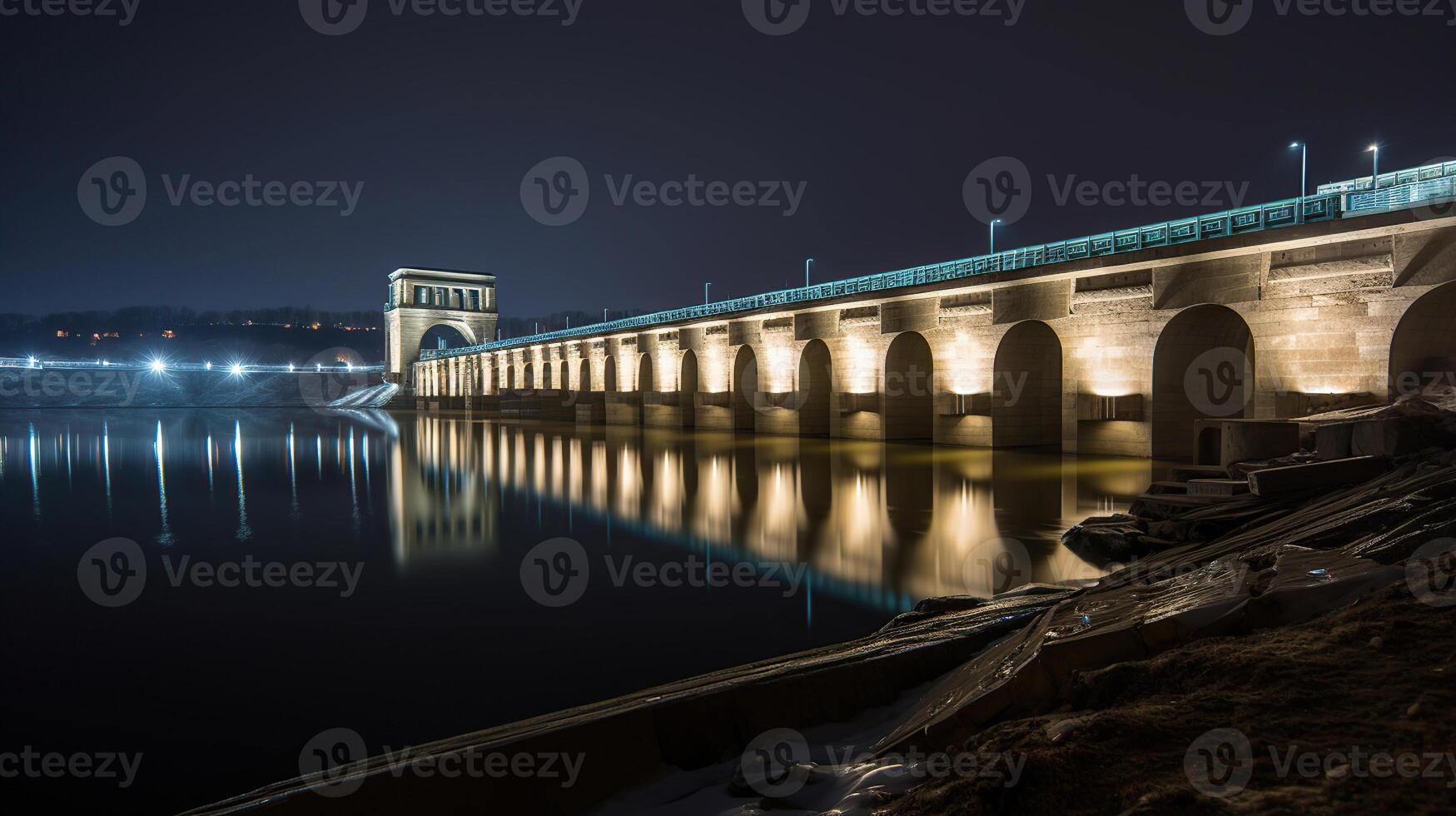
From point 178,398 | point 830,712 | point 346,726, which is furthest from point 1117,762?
point 178,398

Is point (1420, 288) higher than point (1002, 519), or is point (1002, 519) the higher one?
point (1420, 288)

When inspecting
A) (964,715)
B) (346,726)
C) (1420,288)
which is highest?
(1420,288)

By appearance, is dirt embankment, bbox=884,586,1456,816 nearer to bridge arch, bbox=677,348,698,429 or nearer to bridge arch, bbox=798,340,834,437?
bridge arch, bbox=798,340,834,437

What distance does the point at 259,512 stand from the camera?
12.7 m

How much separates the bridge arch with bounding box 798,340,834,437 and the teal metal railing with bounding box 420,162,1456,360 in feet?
8.02

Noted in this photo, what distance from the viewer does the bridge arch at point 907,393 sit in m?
24.2

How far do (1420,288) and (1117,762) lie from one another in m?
15.4

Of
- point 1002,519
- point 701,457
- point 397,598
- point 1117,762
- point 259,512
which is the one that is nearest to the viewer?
point 1117,762

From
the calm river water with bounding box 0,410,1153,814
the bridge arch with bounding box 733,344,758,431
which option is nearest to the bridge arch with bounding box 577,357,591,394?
the bridge arch with bounding box 733,344,758,431

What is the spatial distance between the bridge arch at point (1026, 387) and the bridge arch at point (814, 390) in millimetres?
A: 7941

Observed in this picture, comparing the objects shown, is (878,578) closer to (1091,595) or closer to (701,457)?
(1091,595)

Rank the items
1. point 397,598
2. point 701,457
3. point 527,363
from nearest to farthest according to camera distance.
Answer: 1. point 397,598
2. point 701,457
3. point 527,363

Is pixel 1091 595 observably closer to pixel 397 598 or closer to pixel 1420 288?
pixel 397 598

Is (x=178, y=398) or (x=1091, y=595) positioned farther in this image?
(x=178, y=398)
